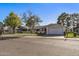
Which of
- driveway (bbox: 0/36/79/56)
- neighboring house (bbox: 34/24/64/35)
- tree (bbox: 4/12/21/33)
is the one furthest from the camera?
neighboring house (bbox: 34/24/64/35)

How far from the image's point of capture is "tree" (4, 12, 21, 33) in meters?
8.02

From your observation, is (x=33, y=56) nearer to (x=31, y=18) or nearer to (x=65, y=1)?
(x=31, y=18)

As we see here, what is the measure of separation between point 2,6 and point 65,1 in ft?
4.93

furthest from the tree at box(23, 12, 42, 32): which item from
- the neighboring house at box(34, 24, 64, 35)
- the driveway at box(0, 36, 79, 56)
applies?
the driveway at box(0, 36, 79, 56)

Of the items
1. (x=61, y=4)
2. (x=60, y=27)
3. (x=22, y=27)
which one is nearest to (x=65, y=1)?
(x=61, y=4)

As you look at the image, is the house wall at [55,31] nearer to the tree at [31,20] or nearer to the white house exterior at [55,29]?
the white house exterior at [55,29]

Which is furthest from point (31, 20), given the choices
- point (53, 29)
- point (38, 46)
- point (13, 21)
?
point (38, 46)

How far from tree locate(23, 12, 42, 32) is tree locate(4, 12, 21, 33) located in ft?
0.63

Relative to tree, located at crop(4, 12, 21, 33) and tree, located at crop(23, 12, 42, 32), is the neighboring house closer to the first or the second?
tree, located at crop(23, 12, 42, 32)

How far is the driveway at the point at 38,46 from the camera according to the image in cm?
773

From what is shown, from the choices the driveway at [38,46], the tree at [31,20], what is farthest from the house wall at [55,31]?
the tree at [31,20]

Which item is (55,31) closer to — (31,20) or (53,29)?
(53,29)

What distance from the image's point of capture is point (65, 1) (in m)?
7.79

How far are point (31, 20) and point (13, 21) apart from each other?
446 mm
